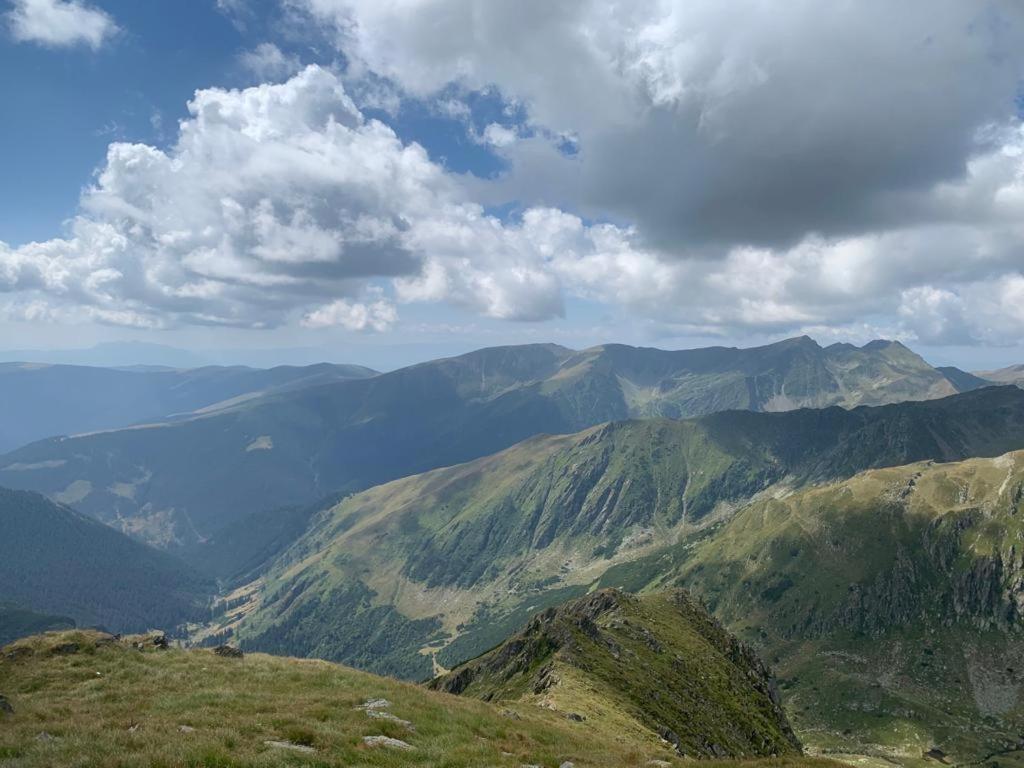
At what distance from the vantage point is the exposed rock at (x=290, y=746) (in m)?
22.2

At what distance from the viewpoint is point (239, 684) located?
3669 centimetres

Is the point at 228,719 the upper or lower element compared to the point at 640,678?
upper

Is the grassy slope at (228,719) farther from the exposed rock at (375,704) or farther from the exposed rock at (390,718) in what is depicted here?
the exposed rock at (375,704)

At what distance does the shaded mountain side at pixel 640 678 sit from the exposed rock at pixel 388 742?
112 feet

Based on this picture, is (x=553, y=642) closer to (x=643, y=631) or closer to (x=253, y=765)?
(x=643, y=631)

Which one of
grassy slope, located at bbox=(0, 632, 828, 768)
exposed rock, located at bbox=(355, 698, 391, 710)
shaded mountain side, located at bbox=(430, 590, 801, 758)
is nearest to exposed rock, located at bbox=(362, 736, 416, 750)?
grassy slope, located at bbox=(0, 632, 828, 768)

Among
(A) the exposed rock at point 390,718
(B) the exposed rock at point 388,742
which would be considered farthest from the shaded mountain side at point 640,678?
(B) the exposed rock at point 388,742

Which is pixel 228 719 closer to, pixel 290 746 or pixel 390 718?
pixel 290 746

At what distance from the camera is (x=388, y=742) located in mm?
25766

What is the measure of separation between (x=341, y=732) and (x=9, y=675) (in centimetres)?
2773

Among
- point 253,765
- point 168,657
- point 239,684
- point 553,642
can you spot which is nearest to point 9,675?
point 168,657

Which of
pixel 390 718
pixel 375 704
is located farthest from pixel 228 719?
pixel 375 704

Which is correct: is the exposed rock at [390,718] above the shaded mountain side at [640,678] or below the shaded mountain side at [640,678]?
above

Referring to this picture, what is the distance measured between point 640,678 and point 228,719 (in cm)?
7570
